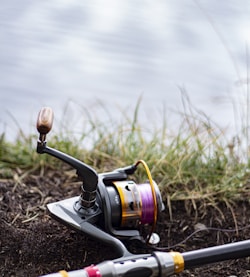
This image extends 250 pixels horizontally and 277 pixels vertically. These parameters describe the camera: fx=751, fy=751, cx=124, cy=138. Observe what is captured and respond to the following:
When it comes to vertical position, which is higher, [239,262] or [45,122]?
[45,122]

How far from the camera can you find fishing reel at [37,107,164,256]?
179cm

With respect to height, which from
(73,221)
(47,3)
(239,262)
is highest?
(47,3)

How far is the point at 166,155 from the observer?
7.57ft

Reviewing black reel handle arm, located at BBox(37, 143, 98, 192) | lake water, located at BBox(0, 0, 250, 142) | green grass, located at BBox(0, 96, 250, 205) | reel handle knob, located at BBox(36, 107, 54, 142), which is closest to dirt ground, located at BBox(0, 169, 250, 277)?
green grass, located at BBox(0, 96, 250, 205)

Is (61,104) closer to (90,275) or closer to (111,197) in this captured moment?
(111,197)

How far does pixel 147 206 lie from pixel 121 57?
1.32m

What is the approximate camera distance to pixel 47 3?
10.5 ft

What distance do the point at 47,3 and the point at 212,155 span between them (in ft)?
4.03

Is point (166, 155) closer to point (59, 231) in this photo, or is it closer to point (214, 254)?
point (59, 231)

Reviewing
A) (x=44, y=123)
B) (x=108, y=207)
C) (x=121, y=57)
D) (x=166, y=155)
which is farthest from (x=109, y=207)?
(x=121, y=57)

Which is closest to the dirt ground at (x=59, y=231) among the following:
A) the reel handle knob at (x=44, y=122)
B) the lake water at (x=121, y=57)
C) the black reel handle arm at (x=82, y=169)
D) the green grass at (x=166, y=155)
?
the green grass at (x=166, y=155)

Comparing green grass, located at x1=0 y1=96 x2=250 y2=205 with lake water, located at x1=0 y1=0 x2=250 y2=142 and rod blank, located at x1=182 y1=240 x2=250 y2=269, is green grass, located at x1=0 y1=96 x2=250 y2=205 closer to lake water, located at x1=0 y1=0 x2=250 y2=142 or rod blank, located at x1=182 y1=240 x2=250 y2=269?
lake water, located at x1=0 y1=0 x2=250 y2=142

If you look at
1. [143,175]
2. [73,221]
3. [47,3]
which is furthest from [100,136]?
[47,3]

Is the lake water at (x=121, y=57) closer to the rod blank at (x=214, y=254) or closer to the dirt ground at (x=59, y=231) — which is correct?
the dirt ground at (x=59, y=231)
